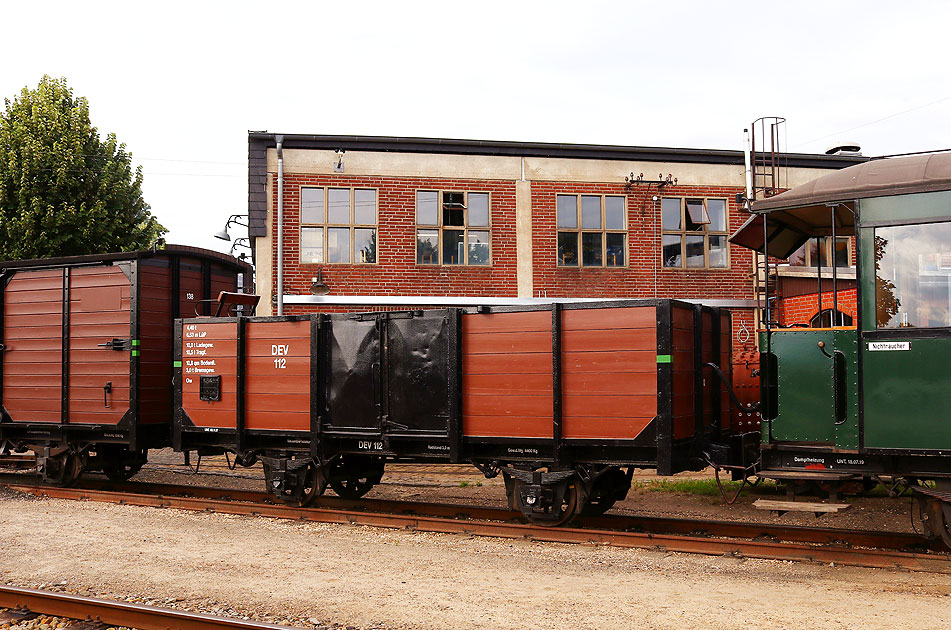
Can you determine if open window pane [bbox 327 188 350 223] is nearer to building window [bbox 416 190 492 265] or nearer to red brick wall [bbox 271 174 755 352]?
red brick wall [bbox 271 174 755 352]

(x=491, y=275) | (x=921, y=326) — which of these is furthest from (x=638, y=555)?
(x=491, y=275)

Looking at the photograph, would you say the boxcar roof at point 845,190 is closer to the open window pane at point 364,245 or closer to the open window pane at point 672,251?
the open window pane at point 672,251

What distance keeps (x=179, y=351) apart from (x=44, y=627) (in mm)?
5443

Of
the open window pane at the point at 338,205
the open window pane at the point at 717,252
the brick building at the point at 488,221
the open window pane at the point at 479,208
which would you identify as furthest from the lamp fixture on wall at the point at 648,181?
the open window pane at the point at 338,205

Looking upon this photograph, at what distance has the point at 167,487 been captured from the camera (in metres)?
11.5

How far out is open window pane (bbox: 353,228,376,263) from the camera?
1667 centimetres

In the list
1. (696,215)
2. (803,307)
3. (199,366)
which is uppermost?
(696,215)

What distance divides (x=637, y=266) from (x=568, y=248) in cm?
163

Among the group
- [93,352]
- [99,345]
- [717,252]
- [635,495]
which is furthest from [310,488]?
[717,252]

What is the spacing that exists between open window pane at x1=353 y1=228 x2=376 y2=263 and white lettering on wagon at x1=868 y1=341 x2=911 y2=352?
37.8ft

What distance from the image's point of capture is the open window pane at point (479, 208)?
55.8ft

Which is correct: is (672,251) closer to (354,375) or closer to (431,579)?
(354,375)

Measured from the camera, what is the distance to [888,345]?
6.76 meters

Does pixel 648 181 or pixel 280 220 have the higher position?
pixel 648 181
